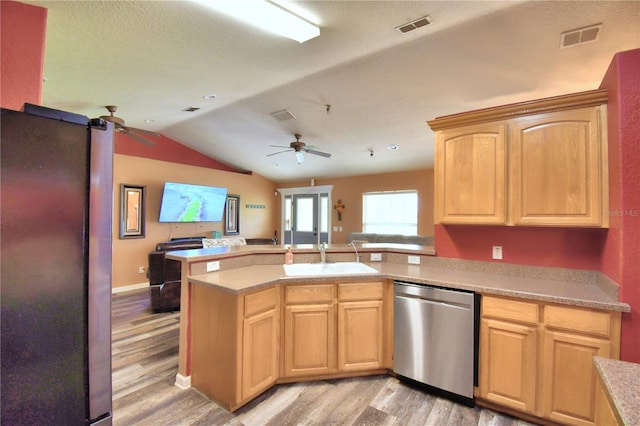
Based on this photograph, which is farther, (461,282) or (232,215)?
(232,215)

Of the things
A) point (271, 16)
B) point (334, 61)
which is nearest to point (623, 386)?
point (271, 16)

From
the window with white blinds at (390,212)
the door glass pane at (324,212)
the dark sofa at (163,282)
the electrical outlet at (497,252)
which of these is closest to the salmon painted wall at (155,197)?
the dark sofa at (163,282)

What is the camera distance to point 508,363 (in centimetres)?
189

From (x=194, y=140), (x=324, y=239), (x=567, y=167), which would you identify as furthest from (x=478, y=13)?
(x=324, y=239)

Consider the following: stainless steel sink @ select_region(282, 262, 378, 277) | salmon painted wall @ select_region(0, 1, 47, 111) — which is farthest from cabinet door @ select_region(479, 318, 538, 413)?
salmon painted wall @ select_region(0, 1, 47, 111)

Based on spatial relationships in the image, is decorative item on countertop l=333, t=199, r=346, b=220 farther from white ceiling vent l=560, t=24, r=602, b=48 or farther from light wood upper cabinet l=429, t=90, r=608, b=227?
white ceiling vent l=560, t=24, r=602, b=48

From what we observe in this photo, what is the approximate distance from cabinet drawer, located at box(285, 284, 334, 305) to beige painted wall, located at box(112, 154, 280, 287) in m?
4.33

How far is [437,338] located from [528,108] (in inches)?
72.1

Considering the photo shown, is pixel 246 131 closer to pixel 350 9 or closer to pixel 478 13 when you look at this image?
pixel 350 9

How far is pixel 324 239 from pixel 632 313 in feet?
21.9

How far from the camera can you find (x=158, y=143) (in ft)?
19.1

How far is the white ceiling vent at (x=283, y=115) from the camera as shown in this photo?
14.7 ft

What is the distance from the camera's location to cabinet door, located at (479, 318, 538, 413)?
1823 mm

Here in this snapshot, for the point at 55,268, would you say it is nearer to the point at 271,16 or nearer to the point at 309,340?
the point at 309,340
